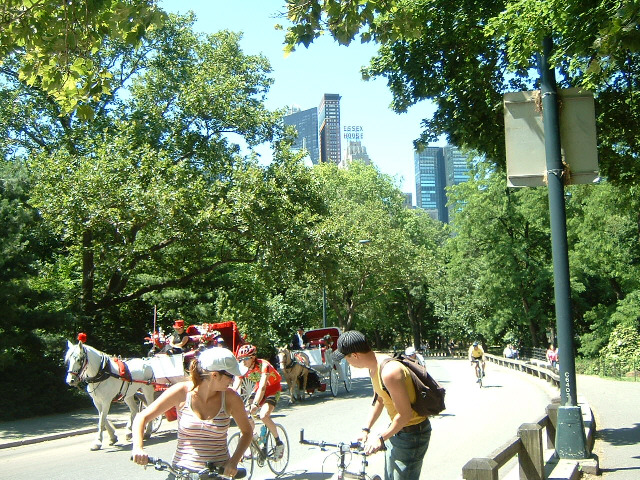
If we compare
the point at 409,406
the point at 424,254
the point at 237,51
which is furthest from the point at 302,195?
the point at 424,254

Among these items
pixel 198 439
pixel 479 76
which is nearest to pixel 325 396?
pixel 479 76

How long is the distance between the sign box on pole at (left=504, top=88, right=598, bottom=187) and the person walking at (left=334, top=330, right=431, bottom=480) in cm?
533

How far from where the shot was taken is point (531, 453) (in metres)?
7.36

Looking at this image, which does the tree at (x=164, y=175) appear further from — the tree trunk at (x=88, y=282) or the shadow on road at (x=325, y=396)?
the shadow on road at (x=325, y=396)

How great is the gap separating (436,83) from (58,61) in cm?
829

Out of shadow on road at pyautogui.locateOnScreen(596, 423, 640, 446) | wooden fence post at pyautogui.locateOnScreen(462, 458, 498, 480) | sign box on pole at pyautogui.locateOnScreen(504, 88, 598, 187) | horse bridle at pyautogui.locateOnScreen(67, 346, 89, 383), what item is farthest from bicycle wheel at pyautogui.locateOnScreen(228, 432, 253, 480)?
shadow on road at pyautogui.locateOnScreen(596, 423, 640, 446)

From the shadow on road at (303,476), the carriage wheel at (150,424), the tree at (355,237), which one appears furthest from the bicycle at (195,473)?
the tree at (355,237)

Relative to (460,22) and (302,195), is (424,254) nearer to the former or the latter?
(302,195)

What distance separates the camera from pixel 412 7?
13.8 m

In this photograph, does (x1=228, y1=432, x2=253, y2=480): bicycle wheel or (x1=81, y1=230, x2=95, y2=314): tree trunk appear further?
(x1=81, y1=230, x2=95, y2=314): tree trunk

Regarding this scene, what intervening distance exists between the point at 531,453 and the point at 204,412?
3968mm

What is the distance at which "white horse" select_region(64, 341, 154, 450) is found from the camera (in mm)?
13594

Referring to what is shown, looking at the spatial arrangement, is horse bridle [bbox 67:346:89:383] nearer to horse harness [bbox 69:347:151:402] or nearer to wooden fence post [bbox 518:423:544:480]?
horse harness [bbox 69:347:151:402]

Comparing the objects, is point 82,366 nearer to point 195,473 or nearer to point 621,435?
point 195,473
